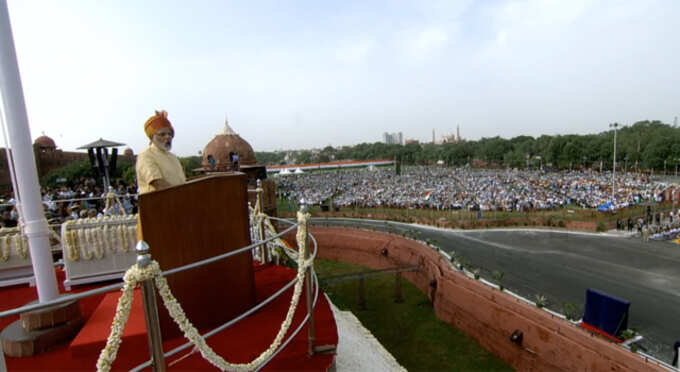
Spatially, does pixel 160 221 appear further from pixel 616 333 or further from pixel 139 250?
pixel 616 333

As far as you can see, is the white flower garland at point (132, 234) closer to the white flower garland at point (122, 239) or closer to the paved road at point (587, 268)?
the white flower garland at point (122, 239)

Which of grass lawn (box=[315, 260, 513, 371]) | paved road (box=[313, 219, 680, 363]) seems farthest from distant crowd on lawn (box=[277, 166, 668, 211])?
grass lawn (box=[315, 260, 513, 371])

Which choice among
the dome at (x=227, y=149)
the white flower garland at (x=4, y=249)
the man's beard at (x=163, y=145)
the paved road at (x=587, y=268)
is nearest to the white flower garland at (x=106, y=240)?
the white flower garland at (x=4, y=249)

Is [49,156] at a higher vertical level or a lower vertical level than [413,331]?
higher

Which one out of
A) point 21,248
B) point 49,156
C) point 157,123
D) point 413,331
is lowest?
point 413,331

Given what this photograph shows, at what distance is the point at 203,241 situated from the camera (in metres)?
3.43

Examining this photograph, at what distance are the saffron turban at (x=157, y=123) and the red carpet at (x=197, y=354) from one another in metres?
1.84

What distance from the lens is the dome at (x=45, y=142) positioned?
110 ft

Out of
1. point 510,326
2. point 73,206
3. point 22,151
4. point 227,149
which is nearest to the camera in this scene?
point 22,151

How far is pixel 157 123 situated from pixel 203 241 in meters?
1.33

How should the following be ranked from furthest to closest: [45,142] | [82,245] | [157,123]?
1. [45,142]
2. [82,245]
3. [157,123]

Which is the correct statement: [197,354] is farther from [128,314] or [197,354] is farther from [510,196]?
[510,196]

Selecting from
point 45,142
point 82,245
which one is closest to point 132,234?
point 82,245

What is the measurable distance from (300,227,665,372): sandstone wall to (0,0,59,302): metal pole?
33.3 ft
